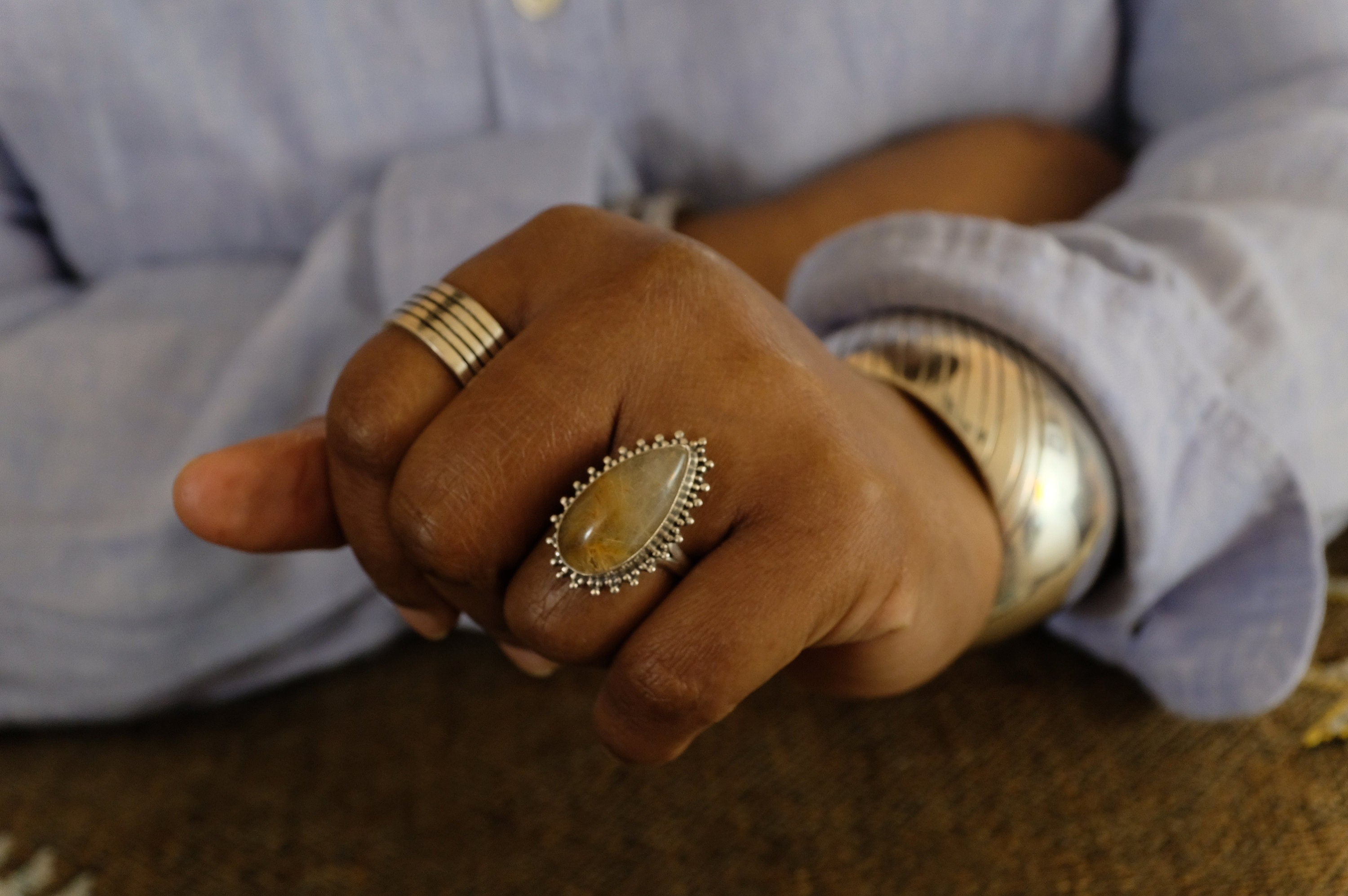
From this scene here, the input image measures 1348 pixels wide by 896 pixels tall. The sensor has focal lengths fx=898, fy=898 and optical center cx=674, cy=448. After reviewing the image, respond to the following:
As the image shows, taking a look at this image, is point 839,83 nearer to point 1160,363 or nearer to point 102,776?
point 1160,363

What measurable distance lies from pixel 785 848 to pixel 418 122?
1.80ft

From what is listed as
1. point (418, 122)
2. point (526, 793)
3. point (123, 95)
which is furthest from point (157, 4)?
point (526, 793)

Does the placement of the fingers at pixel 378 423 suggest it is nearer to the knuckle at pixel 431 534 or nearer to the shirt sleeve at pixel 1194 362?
the knuckle at pixel 431 534

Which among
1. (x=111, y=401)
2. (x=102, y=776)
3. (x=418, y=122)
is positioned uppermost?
(x=418, y=122)

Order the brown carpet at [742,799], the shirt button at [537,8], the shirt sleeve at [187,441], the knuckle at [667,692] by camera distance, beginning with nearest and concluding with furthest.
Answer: the knuckle at [667,692]
the brown carpet at [742,799]
the shirt sleeve at [187,441]
the shirt button at [537,8]

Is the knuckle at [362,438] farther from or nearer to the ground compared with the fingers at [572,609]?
farther from the ground

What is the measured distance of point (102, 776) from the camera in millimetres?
510

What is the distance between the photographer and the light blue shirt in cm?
46

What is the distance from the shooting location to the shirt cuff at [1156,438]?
44 centimetres

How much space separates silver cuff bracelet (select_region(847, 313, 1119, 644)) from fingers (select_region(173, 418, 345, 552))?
258 millimetres

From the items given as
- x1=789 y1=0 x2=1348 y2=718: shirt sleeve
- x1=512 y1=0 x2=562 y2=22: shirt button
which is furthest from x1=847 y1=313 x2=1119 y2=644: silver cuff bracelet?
x1=512 y1=0 x2=562 y2=22: shirt button

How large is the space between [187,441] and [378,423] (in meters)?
0.27

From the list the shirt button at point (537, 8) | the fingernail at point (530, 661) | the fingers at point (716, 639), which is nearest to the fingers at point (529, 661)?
the fingernail at point (530, 661)

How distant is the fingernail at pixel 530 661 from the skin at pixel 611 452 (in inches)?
1.2
